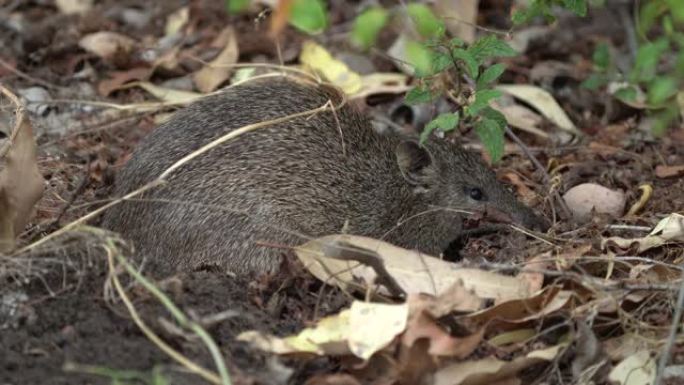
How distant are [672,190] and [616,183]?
1.11 feet

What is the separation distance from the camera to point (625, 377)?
4469 mm

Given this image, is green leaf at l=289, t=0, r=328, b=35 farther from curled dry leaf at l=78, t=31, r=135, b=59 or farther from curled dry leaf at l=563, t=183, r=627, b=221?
curled dry leaf at l=78, t=31, r=135, b=59

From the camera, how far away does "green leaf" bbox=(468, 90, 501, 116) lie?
5.52 m

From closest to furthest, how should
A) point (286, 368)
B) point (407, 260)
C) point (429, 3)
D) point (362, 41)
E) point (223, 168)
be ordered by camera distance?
1. point (362, 41)
2. point (286, 368)
3. point (407, 260)
4. point (223, 168)
5. point (429, 3)

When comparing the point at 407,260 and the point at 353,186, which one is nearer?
the point at 407,260

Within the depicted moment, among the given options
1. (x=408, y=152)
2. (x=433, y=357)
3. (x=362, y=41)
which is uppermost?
(x=362, y=41)

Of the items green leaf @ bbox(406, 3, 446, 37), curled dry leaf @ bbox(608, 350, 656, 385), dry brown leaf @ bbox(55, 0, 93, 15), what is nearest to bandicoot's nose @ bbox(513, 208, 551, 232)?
curled dry leaf @ bbox(608, 350, 656, 385)

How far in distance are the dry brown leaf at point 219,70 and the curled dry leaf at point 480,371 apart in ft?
11.9

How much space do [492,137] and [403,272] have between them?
0.93m

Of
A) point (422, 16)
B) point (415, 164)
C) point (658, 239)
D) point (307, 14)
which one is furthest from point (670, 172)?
point (307, 14)

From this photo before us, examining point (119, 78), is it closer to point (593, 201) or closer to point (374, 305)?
point (593, 201)

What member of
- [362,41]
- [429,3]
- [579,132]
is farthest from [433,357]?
[429,3]

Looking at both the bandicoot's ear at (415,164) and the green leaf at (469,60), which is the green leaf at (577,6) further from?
the bandicoot's ear at (415,164)

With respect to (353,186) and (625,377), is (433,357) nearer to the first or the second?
(625,377)
